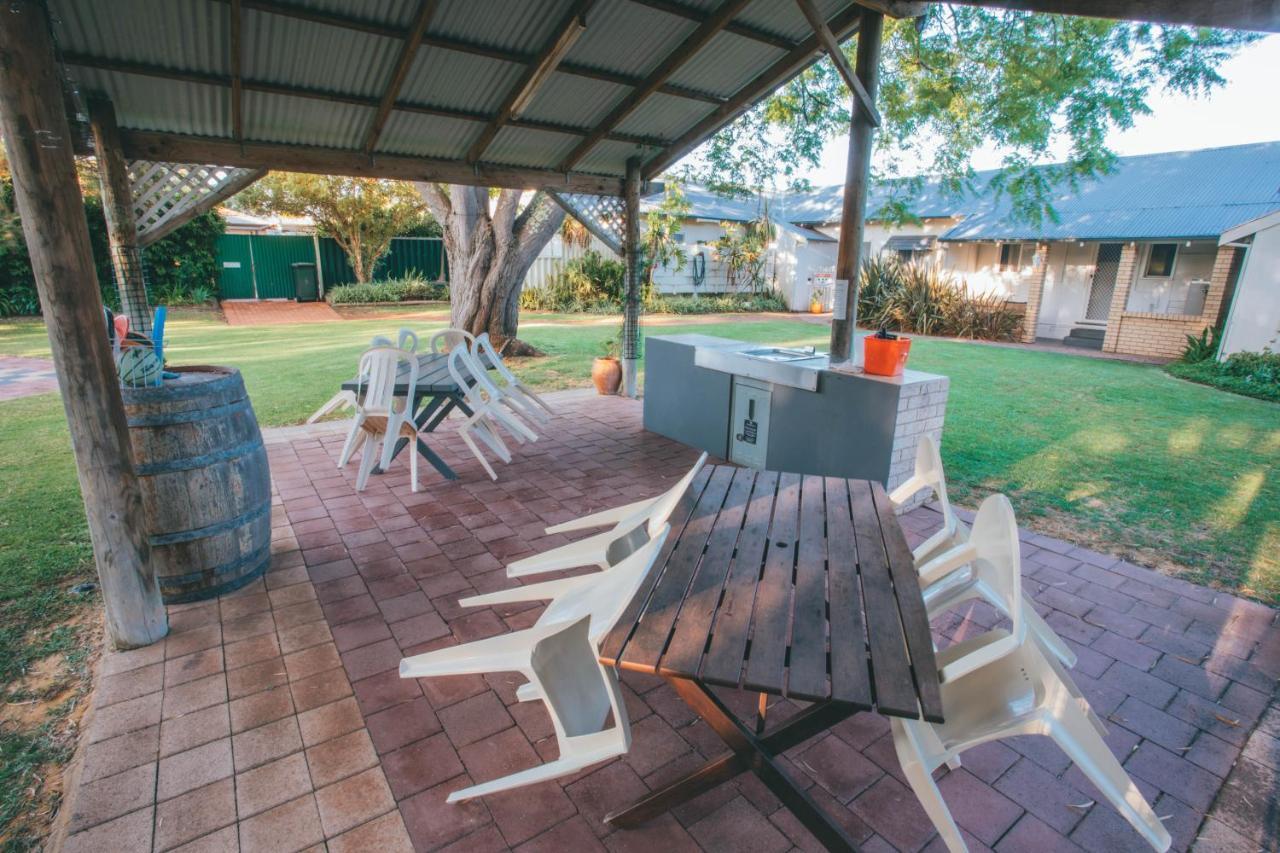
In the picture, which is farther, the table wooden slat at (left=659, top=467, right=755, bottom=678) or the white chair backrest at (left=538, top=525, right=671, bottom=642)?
the white chair backrest at (left=538, top=525, right=671, bottom=642)

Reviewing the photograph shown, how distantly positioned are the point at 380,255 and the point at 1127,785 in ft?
61.6

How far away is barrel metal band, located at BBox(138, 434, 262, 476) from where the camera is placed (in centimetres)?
265

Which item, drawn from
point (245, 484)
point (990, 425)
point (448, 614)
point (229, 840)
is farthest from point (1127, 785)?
point (990, 425)

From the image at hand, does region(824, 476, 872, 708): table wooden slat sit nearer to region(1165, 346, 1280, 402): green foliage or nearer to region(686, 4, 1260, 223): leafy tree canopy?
region(686, 4, 1260, 223): leafy tree canopy

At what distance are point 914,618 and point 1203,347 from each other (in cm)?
1215

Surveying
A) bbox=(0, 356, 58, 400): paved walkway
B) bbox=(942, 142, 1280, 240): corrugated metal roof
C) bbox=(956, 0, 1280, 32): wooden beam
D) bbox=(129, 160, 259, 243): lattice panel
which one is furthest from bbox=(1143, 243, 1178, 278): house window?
bbox=(0, 356, 58, 400): paved walkway

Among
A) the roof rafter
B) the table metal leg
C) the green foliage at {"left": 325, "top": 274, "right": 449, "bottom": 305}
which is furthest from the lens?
the green foliage at {"left": 325, "top": 274, "right": 449, "bottom": 305}

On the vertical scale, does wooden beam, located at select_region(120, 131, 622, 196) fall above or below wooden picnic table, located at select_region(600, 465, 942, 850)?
above

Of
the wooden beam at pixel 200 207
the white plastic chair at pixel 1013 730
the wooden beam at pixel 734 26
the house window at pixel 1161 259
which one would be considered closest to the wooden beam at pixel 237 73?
the wooden beam at pixel 200 207

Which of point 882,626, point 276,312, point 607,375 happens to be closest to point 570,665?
point 882,626

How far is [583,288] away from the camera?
629 inches

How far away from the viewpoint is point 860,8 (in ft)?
14.1

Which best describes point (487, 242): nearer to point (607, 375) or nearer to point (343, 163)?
point (607, 375)

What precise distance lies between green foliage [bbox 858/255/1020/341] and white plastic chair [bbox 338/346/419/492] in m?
10.9
